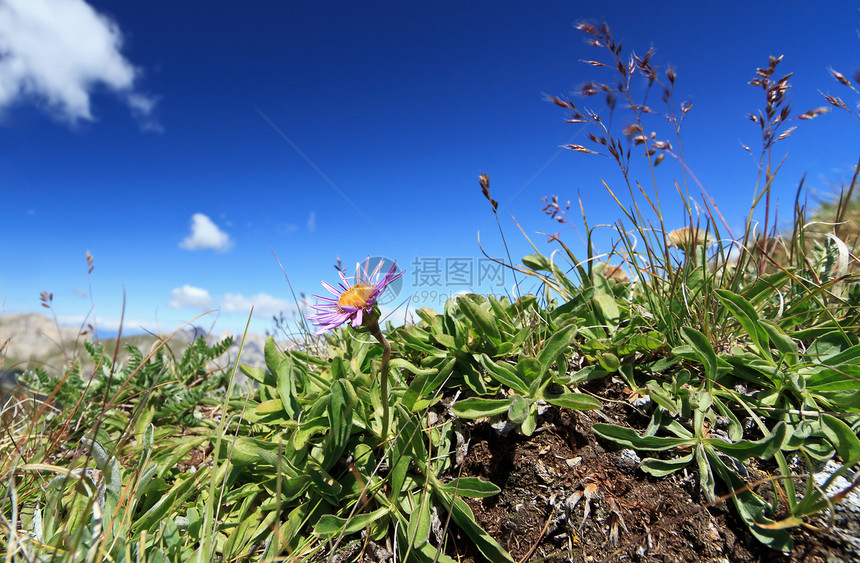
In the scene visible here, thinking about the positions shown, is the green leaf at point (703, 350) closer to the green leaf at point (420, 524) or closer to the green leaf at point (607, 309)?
the green leaf at point (607, 309)

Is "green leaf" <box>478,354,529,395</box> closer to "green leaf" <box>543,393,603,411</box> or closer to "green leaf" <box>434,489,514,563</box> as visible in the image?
"green leaf" <box>543,393,603,411</box>

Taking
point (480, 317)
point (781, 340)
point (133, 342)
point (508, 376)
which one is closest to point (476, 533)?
point (508, 376)

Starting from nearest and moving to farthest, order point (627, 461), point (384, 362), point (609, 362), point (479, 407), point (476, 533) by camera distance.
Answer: point (384, 362), point (476, 533), point (627, 461), point (479, 407), point (609, 362)

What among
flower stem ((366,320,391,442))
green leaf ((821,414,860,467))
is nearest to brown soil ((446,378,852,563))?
green leaf ((821,414,860,467))

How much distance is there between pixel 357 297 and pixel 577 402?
961 mm

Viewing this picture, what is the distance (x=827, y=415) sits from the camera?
1.63 m

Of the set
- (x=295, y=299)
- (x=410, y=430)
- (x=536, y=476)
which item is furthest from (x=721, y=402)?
(x=295, y=299)

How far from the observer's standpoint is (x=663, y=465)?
174 cm

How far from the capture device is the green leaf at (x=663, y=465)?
173 cm

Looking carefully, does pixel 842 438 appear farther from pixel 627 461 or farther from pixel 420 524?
pixel 420 524

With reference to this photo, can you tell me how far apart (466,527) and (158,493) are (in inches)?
55.2

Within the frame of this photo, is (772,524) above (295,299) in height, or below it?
below

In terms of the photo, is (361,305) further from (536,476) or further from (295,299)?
(295,299)

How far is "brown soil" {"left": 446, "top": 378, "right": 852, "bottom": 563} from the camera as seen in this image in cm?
159
